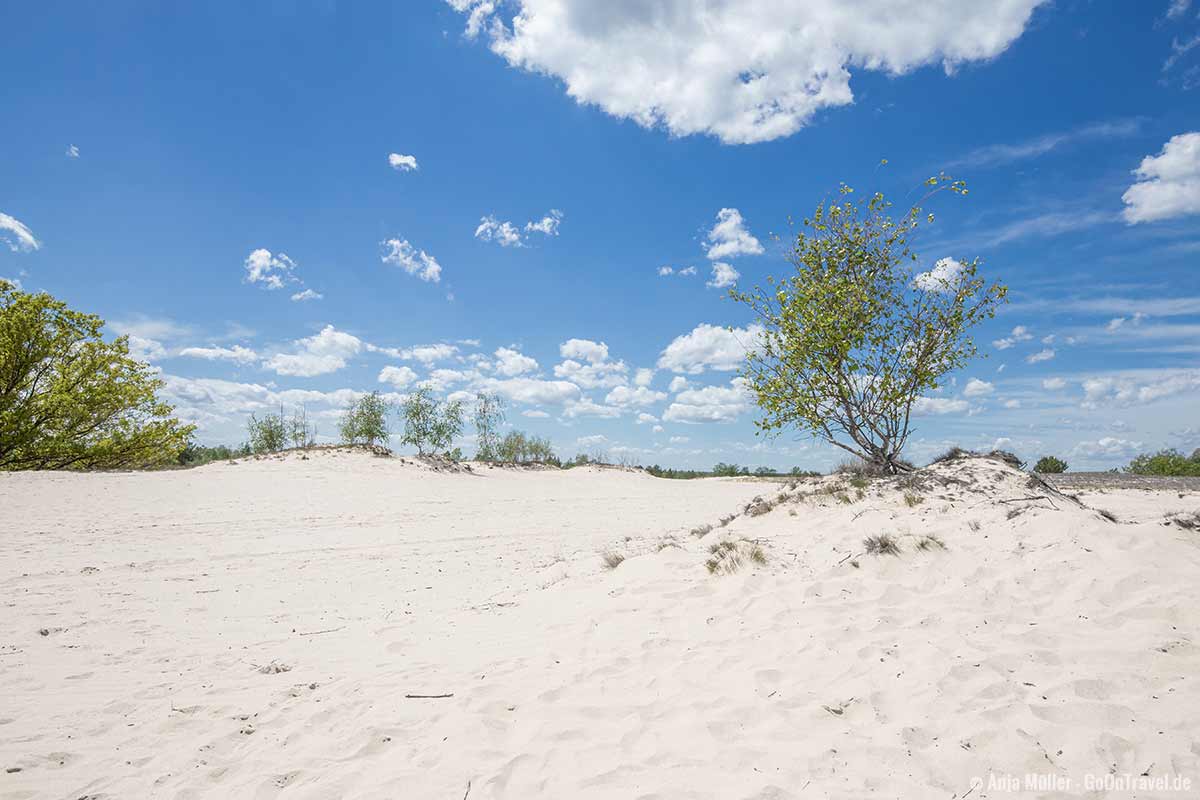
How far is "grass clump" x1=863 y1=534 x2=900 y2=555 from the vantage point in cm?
673

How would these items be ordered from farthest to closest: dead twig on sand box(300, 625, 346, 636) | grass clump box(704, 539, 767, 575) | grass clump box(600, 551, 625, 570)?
grass clump box(600, 551, 625, 570) < grass clump box(704, 539, 767, 575) < dead twig on sand box(300, 625, 346, 636)

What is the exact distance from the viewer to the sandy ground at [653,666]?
346 centimetres

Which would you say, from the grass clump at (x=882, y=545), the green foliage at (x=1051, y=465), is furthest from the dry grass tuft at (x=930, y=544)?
the green foliage at (x=1051, y=465)

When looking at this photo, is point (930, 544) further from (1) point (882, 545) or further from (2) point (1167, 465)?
(2) point (1167, 465)

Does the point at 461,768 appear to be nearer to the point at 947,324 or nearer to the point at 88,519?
the point at 947,324

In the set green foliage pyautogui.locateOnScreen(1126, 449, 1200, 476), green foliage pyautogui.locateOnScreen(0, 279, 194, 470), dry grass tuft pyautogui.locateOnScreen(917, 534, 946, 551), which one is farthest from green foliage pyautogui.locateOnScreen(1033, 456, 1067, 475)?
green foliage pyautogui.locateOnScreen(0, 279, 194, 470)

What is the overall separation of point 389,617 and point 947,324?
39.0 feet

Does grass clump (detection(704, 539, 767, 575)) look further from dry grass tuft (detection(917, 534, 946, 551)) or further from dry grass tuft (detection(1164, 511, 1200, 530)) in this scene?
dry grass tuft (detection(1164, 511, 1200, 530))

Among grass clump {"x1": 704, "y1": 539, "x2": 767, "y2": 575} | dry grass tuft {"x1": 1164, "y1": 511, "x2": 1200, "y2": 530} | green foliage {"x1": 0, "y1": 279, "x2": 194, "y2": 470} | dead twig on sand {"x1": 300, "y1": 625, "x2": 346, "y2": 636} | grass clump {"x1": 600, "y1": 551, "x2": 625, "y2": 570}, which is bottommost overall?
dead twig on sand {"x1": 300, "y1": 625, "x2": 346, "y2": 636}

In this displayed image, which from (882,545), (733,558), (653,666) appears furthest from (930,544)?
(653,666)

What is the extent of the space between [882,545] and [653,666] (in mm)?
3601

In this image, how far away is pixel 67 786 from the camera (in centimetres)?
A: 353

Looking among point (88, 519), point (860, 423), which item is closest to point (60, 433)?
point (88, 519)

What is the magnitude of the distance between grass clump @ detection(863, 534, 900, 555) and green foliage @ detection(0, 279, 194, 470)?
2607 centimetres
